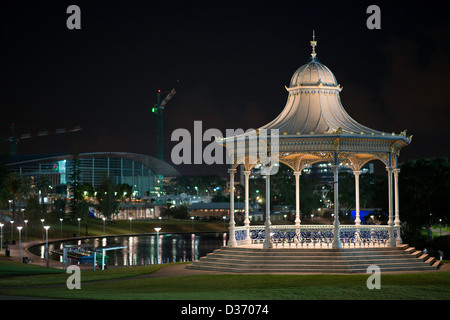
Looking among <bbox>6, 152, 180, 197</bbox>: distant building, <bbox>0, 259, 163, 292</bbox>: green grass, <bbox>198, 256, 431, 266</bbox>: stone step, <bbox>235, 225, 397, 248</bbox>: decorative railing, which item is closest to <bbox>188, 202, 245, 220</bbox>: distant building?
<bbox>6, 152, 180, 197</bbox>: distant building

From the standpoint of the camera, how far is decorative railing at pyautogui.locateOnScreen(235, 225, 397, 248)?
3675cm

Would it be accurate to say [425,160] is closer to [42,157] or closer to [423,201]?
[423,201]

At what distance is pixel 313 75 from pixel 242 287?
15.1 metres

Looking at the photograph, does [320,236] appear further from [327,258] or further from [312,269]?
[312,269]

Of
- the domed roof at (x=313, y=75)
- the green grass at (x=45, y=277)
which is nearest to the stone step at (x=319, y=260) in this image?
the green grass at (x=45, y=277)

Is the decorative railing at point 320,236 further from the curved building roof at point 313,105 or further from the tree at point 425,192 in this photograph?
the tree at point 425,192

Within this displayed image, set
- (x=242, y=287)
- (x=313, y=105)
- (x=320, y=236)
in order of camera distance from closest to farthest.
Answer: (x=242, y=287) < (x=313, y=105) < (x=320, y=236)

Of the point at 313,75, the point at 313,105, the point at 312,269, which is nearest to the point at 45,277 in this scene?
the point at 312,269

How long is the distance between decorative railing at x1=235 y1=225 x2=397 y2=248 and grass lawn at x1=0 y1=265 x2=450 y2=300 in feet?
20.0

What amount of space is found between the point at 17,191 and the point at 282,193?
150ft

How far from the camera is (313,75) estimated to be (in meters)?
37.6
